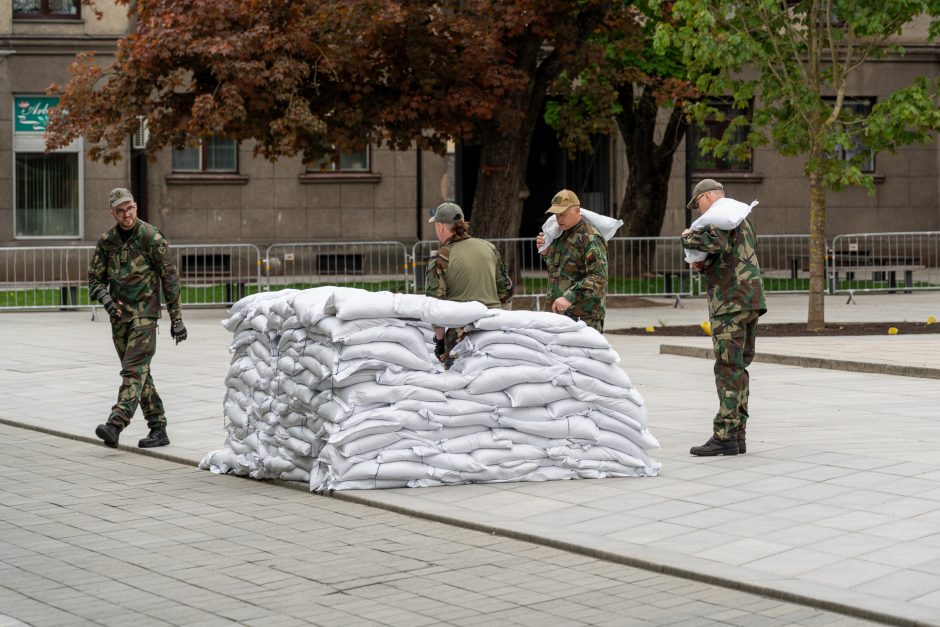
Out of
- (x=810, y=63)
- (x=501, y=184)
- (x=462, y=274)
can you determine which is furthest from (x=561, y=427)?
(x=501, y=184)

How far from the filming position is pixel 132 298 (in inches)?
452

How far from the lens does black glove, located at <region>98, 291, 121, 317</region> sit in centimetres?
1137

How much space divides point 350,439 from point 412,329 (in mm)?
768

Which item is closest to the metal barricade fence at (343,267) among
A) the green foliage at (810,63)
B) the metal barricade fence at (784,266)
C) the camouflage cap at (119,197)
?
the metal barricade fence at (784,266)

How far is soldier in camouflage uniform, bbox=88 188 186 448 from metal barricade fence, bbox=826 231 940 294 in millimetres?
16529

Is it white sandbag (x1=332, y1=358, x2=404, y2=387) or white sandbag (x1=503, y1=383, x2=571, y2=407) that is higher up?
white sandbag (x1=332, y1=358, x2=404, y2=387)

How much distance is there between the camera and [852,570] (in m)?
6.94

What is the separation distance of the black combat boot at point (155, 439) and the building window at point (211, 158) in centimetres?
2152

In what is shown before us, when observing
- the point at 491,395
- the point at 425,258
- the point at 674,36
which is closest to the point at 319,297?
the point at 491,395

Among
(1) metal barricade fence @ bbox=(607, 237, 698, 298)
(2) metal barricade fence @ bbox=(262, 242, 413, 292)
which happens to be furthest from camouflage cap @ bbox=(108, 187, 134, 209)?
(1) metal barricade fence @ bbox=(607, 237, 698, 298)

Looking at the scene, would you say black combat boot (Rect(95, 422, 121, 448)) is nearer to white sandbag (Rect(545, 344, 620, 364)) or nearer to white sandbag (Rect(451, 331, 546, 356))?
white sandbag (Rect(451, 331, 546, 356))

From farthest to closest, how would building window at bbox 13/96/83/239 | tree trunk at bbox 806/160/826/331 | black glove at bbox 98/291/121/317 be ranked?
building window at bbox 13/96/83/239, tree trunk at bbox 806/160/826/331, black glove at bbox 98/291/121/317

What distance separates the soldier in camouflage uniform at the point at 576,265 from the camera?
10.5m

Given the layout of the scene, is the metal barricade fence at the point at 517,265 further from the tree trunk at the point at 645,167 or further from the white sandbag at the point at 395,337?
the white sandbag at the point at 395,337
